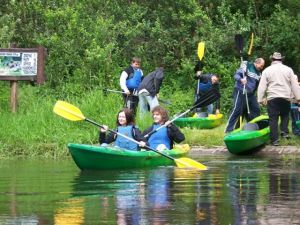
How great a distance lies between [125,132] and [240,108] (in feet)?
15.1

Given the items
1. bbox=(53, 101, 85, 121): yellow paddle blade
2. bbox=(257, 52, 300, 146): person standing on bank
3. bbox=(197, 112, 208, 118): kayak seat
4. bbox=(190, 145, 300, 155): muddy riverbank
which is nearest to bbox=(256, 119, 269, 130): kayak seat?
bbox=(257, 52, 300, 146): person standing on bank

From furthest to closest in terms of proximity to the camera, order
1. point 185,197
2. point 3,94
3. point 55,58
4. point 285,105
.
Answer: point 55,58 → point 3,94 → point 285,105 → point 185,197

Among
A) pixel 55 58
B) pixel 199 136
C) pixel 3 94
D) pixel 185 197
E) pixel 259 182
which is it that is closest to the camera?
pixel 185 197

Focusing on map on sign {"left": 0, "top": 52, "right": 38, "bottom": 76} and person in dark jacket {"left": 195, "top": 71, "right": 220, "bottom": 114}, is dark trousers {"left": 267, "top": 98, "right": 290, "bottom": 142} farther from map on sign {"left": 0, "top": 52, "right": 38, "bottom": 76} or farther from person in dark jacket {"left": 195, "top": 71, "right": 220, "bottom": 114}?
map on sign {"left": 0, "top": 52, "right": 38, "bottom": 76}

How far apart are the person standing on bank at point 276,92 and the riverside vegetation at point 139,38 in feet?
15.2

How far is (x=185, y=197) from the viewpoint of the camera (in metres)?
9.95

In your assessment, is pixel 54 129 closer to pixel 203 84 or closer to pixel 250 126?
pixel 250 126

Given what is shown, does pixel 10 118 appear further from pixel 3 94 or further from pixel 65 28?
pixel 65 28

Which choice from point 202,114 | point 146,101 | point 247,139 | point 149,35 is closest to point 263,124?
point 247,139

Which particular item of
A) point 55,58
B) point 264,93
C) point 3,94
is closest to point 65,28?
point 55,58

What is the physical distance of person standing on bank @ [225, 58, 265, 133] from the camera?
18.1 meters

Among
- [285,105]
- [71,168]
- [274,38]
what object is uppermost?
[274,38]

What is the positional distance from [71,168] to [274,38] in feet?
36.3

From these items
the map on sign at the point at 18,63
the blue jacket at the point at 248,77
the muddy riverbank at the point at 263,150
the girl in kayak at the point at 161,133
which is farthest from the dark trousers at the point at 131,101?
the girl in kayak at the point at 161,133
